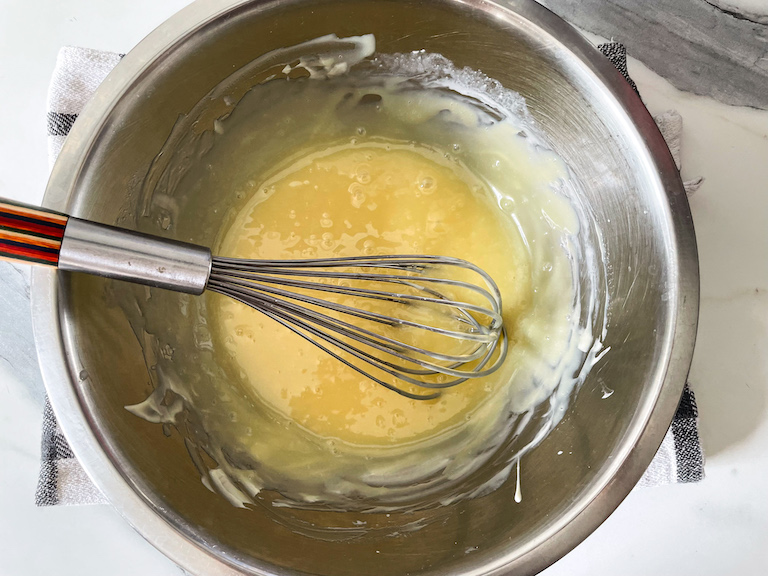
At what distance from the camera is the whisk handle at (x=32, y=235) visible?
0.57 metres

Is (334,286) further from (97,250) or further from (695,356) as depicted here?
(695,356)

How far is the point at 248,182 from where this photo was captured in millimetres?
903

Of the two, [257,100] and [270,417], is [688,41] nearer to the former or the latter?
[257,100]

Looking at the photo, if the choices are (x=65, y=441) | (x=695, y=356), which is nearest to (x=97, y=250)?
(x=65, y=441)

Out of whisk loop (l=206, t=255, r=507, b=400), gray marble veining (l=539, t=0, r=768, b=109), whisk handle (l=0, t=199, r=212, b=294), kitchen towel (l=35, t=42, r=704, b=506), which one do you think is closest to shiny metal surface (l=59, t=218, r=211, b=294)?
whisk handle (l=0, t=199, r=212, b=294)

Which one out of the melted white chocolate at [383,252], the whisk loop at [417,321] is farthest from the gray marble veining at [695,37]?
the whisk loop at [417,321]

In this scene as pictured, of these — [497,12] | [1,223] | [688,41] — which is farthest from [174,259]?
[688,41]

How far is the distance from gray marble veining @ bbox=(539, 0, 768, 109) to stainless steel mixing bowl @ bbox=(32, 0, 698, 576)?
9.8 inches

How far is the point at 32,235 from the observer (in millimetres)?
576

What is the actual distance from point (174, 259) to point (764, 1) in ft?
3.15

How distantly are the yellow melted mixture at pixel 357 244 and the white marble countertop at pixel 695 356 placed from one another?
0.30 meters

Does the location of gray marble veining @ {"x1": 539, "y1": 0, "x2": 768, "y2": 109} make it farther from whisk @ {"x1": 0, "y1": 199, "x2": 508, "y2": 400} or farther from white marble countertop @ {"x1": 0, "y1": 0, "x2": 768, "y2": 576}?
whisk @ {"x1": 0, "y1": 199, "x2": 508, "y2": 400}

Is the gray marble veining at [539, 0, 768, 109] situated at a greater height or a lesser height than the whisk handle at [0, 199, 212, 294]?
greater

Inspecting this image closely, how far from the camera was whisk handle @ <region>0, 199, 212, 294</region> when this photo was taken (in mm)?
576
